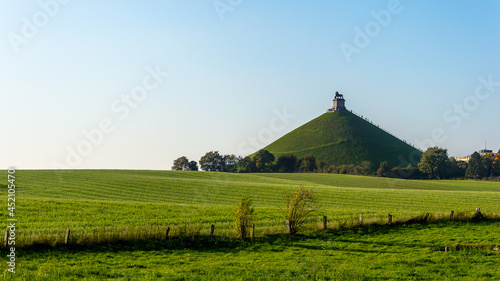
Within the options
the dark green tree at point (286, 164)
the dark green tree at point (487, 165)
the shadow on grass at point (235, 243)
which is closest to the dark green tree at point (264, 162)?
the dark green tree at point (286, 164)

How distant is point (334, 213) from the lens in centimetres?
4231

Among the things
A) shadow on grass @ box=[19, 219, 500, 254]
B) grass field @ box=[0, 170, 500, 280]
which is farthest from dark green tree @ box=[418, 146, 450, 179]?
→ shadow on grass @ box=[19, 219, 500, 254]

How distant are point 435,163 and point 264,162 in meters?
52.0

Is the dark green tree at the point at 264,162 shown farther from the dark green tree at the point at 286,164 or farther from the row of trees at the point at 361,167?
the dark green tree at the point at 286,164

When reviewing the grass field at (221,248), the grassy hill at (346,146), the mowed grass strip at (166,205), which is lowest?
the grass field at (221,248)

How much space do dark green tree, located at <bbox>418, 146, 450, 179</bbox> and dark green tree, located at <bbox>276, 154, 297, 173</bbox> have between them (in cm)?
3867

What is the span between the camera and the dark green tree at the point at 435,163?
448 feet

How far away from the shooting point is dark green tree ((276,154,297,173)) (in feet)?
484

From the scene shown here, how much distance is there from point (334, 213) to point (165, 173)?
7278cm

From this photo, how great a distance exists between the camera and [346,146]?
17638 cm

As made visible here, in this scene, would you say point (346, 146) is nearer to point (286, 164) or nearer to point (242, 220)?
point (286, 164)

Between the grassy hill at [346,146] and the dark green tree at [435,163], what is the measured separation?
23789mm

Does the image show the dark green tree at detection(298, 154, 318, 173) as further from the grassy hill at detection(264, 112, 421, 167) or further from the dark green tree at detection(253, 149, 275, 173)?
the grassy hill at detection(264, 112, 421, 167)

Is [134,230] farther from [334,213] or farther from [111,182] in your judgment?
[111,182]
